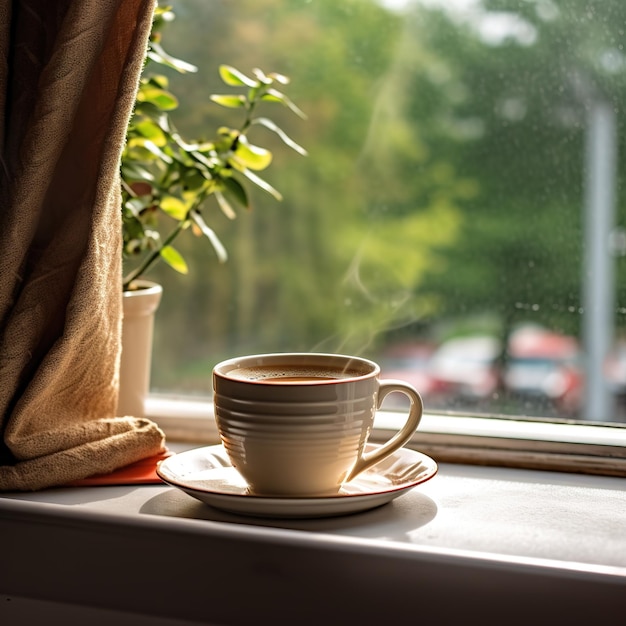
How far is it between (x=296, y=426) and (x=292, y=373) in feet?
0.30

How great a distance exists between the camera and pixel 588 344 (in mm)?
1063

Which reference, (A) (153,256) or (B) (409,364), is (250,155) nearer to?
(A) (153,256)

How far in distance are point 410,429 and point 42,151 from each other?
1.34 feet

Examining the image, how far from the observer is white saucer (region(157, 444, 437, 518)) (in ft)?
2.31

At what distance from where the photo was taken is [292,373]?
0.77m

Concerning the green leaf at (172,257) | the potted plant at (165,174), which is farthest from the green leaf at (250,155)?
the green leaf at (172,257)

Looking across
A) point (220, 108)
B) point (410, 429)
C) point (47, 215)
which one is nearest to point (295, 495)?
point (410, 429)

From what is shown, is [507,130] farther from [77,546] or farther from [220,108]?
[77,546]

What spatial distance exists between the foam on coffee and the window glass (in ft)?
0.99

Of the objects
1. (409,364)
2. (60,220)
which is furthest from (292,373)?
(409,364)

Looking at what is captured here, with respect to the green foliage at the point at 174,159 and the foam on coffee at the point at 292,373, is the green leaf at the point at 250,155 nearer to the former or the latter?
the green foliage at the point at 174,159

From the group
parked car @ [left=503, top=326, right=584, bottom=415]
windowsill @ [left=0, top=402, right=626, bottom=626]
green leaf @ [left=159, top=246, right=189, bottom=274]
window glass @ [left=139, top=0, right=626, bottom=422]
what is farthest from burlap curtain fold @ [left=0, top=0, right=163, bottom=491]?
parked car @ [left=503, top=326, right=584, bottom=415]

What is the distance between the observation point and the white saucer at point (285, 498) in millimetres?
706

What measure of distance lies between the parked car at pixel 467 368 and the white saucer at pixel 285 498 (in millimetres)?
292
